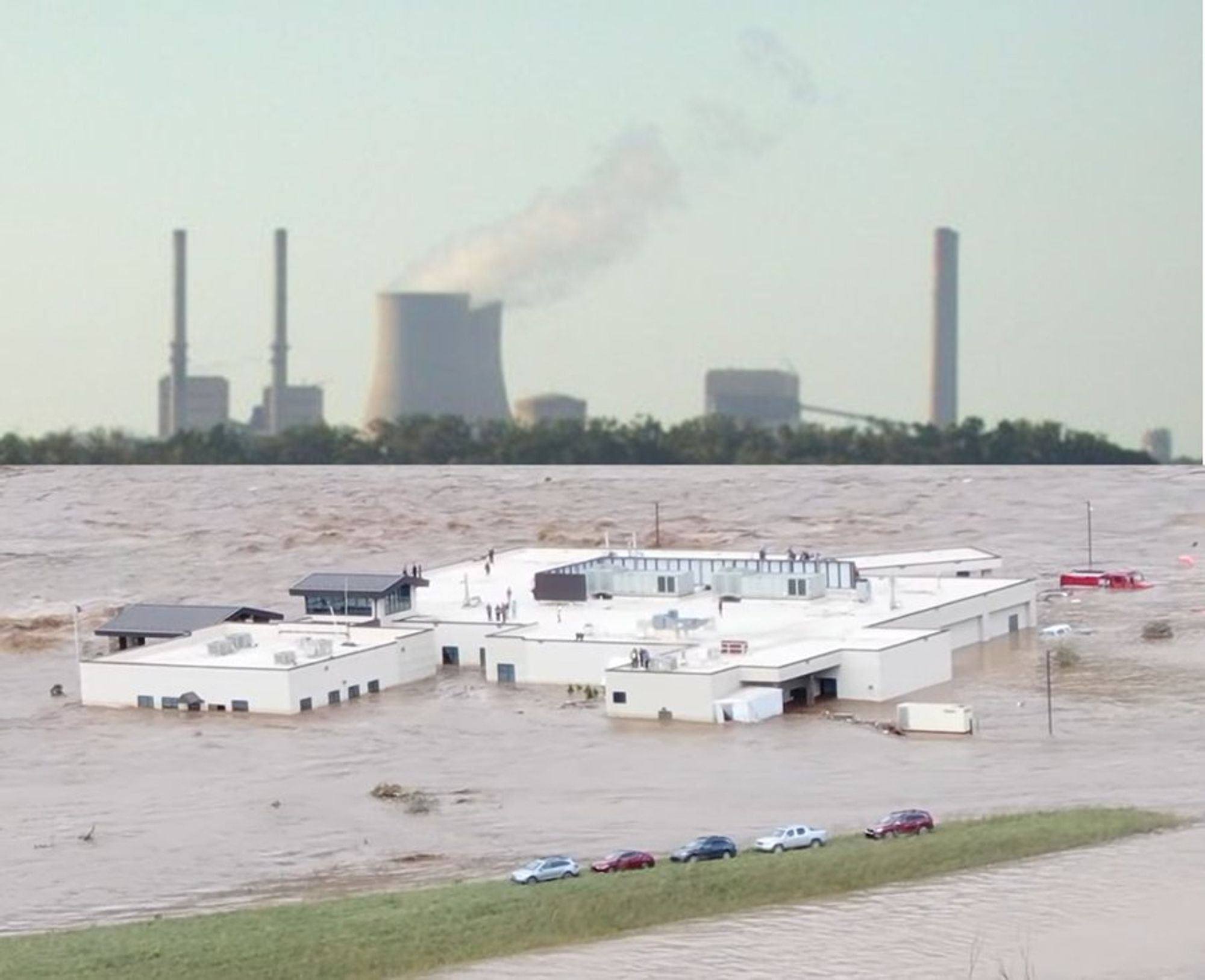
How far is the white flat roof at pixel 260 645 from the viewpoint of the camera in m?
16.2

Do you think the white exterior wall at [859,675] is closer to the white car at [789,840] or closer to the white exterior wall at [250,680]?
the white exterior wall at [250,680]

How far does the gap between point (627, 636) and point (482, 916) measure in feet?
22.7

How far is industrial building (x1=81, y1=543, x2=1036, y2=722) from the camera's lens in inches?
606

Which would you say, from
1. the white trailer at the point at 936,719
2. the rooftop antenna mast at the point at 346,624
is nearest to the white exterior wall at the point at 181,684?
the rooftop antenna mast at the point at 346,624

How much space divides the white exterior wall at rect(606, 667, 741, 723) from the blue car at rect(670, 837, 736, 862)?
3.82 m

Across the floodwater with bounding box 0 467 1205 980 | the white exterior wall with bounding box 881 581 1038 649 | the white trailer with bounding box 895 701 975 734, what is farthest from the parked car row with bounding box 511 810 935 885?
the white exterior wall with bounding box 881 581 1038 649

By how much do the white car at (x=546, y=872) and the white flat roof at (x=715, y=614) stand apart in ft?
15.1

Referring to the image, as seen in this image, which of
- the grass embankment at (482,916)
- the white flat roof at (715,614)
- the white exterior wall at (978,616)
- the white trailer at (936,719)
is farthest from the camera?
the white exterior wall at (978,616)

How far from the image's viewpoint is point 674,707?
48.8 ft

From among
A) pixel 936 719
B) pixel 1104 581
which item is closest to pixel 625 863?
pixel 936 719

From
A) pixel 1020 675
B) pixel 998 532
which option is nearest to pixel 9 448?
pixel 998 532

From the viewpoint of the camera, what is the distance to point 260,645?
17078mm

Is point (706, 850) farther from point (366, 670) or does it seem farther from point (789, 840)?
point (366, 670)

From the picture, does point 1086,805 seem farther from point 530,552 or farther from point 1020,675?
point 530,552
